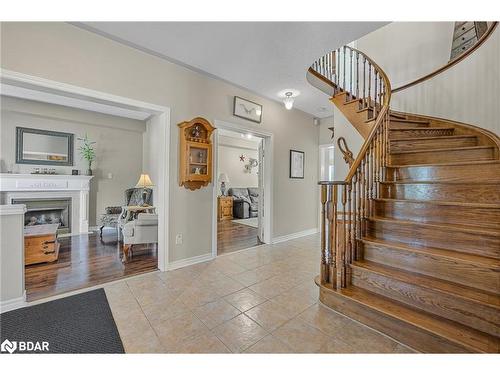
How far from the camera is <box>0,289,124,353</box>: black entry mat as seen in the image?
148cm

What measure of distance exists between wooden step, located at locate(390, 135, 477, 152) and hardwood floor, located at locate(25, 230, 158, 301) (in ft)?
11.4

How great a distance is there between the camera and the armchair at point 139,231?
316cm

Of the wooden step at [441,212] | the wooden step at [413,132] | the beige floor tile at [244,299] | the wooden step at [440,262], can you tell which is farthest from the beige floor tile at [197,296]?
the wooden step at [413,132]

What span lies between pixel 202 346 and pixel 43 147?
17.1 ft

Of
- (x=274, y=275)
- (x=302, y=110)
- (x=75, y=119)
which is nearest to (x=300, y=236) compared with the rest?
(x=274, y=275)

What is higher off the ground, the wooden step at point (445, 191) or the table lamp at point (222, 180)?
the table lamp at point (222, 180)

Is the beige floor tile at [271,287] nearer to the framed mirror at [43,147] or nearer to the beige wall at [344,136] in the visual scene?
the beige wall at [344,136]

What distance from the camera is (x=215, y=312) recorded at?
75.3 inches

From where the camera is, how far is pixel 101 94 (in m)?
2.29

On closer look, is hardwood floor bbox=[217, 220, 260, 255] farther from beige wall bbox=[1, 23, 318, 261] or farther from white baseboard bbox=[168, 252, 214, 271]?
beige wall bbox=[1, 23, 318, 261]

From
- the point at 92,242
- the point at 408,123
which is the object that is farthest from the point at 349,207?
the point at 92,242

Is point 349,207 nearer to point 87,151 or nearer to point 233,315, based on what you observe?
point 233,315

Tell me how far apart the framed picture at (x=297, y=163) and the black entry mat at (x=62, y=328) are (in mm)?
3498
